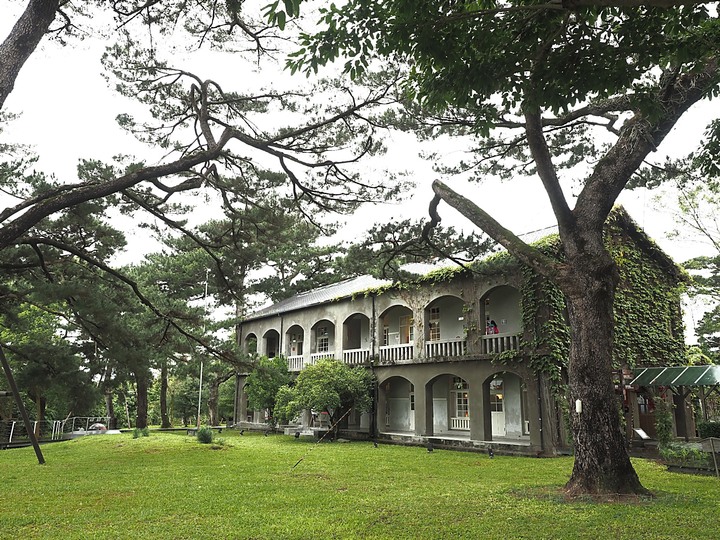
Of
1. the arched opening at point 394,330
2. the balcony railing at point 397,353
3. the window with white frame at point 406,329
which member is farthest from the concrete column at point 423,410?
the window with white frame at point 406,329

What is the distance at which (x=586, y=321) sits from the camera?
8438mm

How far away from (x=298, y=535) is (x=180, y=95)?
9.42m

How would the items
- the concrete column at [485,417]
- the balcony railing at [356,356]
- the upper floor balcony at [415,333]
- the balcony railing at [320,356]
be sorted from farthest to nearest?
the balcony railing at [320,356]
the balcony railing at [356,356]
the upper floor balcony at [415,333]
the concrete column at [485,417]

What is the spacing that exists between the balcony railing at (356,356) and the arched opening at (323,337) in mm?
2408

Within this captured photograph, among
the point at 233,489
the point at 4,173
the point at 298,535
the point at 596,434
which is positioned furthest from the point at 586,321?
the point at 4,173

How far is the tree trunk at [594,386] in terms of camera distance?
775 centimetres

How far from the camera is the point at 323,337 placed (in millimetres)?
25359

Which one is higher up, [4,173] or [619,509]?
[4,173]

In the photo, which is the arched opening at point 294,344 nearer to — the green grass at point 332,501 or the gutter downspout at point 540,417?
the green grass at point 332,501

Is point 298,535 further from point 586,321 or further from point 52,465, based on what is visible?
point 52,465

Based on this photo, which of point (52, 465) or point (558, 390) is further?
point (558, 390)

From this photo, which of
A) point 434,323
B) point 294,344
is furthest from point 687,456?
point 294,344

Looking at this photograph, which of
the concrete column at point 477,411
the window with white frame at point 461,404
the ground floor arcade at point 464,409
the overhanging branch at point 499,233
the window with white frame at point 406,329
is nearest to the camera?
the overhanging branch at point 499,233

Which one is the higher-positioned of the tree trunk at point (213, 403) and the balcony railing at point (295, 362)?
the balcony railing at point (295, 362)
